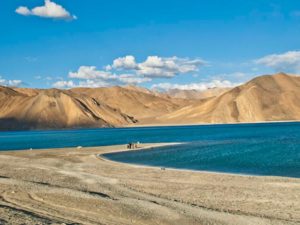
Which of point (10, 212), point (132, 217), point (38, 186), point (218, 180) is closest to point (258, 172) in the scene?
point (218, 180)

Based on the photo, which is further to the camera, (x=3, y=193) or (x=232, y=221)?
(x=3, y=193)

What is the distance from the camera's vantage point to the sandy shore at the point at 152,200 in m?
17.8

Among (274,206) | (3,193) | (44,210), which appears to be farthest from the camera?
(3,193)

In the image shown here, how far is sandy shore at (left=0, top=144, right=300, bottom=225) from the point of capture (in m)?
17.8

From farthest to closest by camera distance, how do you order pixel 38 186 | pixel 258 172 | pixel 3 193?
pixel 258 172, pixel 38 186, pixel 3 193

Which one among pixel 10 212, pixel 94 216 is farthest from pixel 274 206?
pixel 10 212

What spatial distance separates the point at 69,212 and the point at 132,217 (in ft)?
8.75

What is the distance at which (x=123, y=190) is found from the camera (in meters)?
26.5

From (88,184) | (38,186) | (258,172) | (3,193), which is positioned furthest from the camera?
(258,172)

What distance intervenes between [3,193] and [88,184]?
7.14m

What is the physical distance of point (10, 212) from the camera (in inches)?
691

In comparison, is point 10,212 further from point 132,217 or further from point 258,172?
point 258,172

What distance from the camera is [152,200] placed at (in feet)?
74.8

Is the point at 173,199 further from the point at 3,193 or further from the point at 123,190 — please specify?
the point at 3,193
